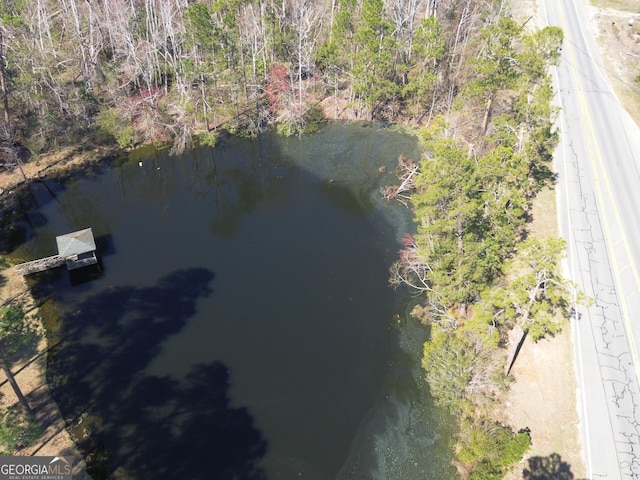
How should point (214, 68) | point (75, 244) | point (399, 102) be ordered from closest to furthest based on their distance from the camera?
1. point (75, 244)
2. point (214, 68)
3. point (399, 102)

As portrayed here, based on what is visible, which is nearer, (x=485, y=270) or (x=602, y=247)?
(x=485, y=270)

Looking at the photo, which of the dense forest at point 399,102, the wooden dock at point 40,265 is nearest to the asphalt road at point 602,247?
the dense forest at point 399,102

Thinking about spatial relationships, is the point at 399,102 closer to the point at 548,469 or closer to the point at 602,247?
the point at 602,247

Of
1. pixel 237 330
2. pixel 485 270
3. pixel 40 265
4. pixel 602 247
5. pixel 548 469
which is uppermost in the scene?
pixel 485 270

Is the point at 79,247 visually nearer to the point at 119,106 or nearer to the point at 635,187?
the point at 119,106

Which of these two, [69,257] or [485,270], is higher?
[485,270]

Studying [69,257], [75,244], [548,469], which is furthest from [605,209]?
[69,257]

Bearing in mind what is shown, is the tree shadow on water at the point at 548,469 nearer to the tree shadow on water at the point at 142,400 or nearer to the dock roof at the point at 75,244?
the tree shadow on water at the point at 142,400
